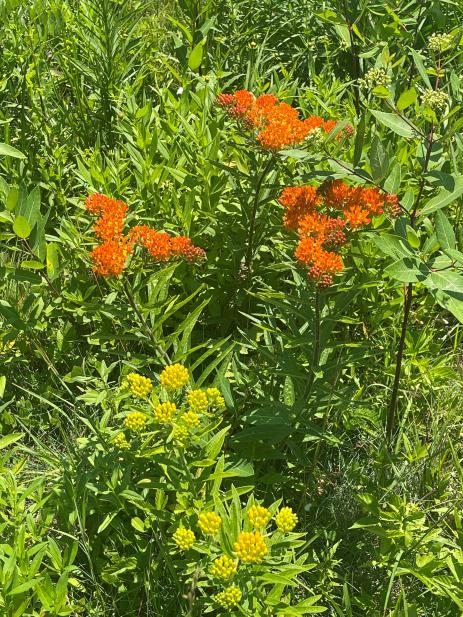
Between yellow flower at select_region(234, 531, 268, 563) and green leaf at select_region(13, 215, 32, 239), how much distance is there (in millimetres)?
1305

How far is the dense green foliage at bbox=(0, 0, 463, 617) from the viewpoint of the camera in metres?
2.06

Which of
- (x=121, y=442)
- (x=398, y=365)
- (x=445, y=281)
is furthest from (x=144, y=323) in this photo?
(x=445, y=281)

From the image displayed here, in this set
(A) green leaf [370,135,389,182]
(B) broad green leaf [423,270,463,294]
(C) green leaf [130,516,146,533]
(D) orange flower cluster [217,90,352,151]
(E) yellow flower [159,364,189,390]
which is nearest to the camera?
(B) broad green leaf [423,270,463,294]

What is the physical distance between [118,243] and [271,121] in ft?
2.15

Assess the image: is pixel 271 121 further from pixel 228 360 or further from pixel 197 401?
pixel 197 401

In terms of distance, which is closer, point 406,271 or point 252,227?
point 406,271

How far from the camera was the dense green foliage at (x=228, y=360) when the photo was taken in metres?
2.06

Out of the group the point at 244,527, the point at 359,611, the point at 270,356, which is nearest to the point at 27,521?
the point at 244,527

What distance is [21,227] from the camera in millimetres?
2438

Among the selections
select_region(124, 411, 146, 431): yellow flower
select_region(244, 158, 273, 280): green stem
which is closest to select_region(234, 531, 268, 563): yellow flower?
select_region(124, 411, 146, 431): yellow flower

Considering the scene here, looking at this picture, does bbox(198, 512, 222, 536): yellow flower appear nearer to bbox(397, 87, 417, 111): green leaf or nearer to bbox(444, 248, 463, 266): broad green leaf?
bbox(444, 248, 463, 266): broad green leaf

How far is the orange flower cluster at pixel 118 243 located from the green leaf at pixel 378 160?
0.62 m

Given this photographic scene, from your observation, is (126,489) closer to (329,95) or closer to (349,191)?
(349,191)

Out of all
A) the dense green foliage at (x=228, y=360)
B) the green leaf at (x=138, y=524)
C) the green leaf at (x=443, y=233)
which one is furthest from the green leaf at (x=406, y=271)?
the green leaf at (x=138, y=524)
